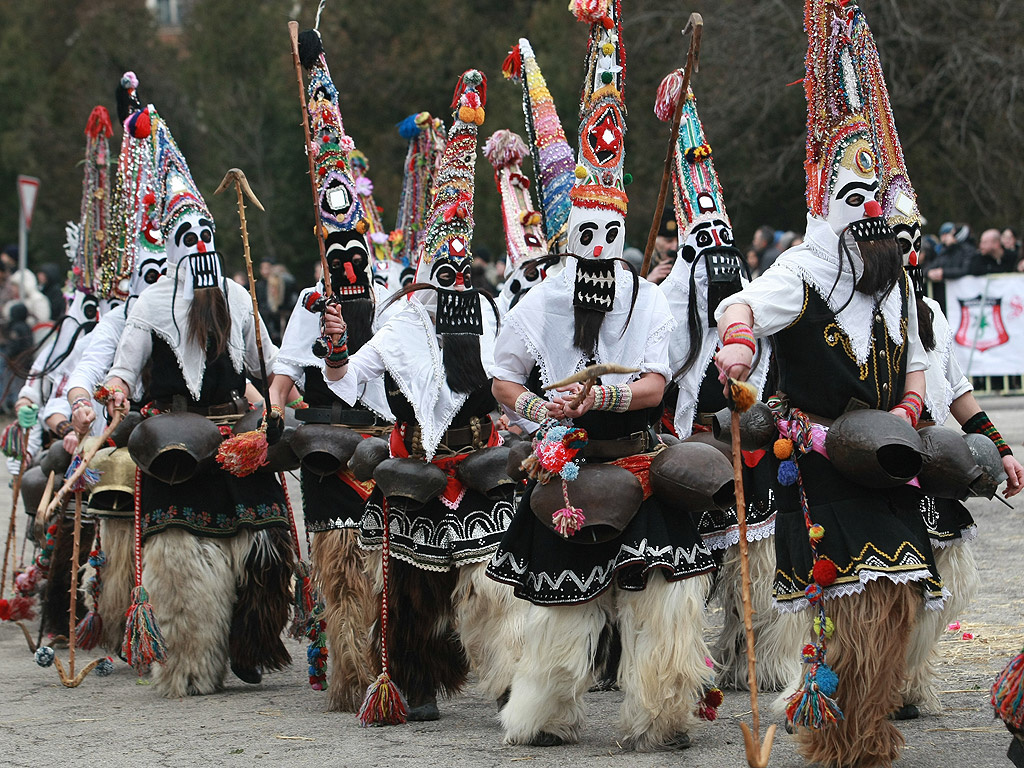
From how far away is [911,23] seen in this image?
23000mm

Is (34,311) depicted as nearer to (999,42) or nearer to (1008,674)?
(999,42)

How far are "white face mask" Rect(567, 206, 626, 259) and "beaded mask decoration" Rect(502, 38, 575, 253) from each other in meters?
2.38

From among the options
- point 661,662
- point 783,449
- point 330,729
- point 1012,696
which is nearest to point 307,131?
point 330,729

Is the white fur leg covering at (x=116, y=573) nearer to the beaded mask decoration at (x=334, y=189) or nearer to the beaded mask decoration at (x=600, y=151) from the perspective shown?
the beaded mask decoration at (x=334, y=189)

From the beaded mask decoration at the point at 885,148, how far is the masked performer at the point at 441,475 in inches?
74.0

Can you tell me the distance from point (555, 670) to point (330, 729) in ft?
4.07

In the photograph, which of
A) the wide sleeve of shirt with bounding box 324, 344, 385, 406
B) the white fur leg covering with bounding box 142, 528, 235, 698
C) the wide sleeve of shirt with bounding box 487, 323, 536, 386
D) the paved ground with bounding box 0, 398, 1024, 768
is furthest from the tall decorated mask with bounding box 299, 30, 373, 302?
the paved ground with bounding box 0, 398, 1024, 768

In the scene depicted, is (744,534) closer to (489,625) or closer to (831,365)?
(831,365)

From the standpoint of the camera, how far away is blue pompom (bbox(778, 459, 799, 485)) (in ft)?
17.5

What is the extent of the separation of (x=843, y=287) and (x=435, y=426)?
2003mm

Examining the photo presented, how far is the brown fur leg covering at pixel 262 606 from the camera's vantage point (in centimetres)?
755

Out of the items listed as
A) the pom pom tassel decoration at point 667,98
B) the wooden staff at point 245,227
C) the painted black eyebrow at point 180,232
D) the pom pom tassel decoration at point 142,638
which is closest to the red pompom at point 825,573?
the wooden staff at point 245,227

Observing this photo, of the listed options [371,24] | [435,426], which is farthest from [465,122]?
[371,24]

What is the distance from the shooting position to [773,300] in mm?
5199
